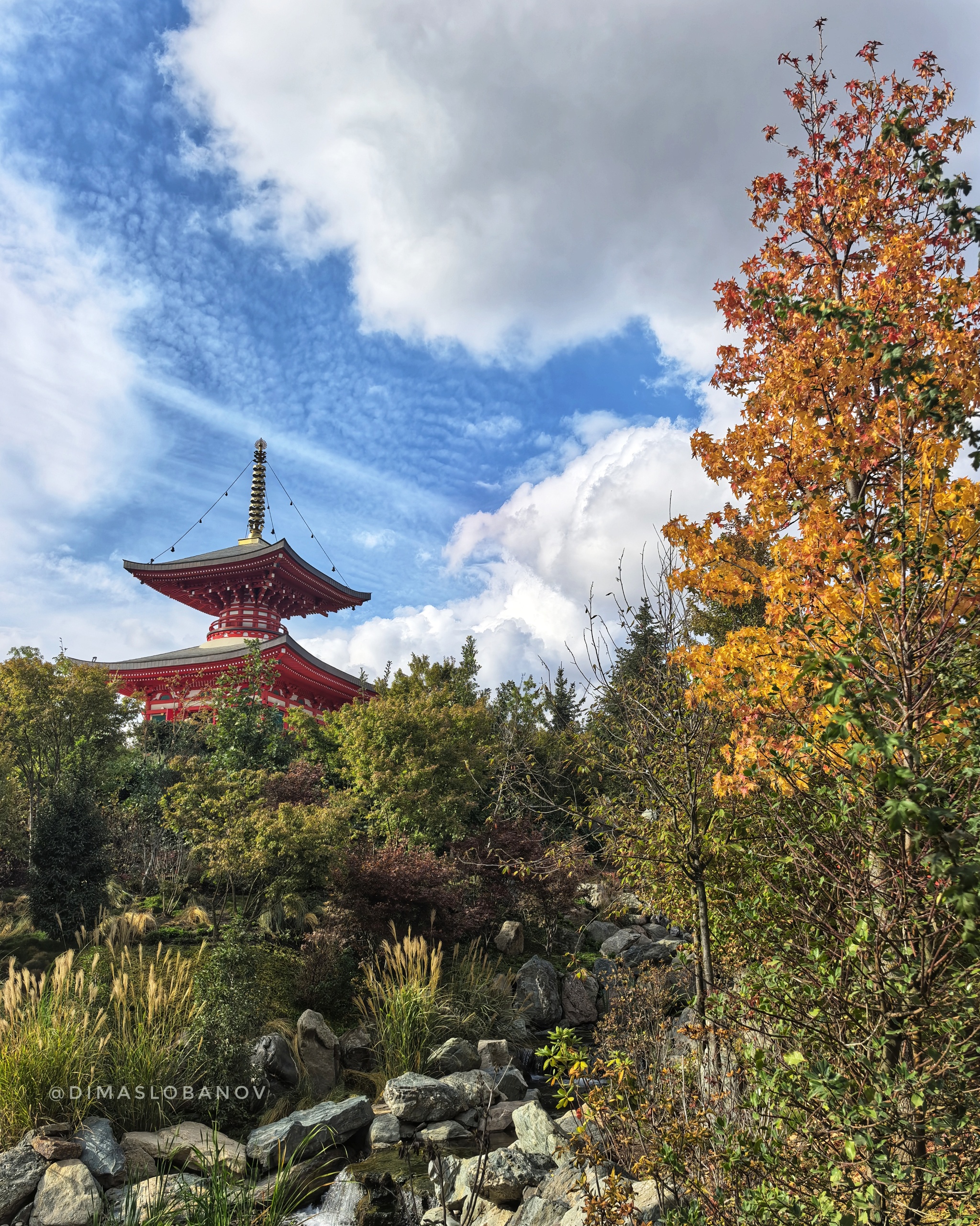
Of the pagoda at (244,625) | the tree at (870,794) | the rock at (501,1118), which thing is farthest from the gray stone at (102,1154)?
the pagoda at (244,625)

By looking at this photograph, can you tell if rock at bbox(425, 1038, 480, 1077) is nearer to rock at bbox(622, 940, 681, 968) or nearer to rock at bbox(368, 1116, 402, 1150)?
rock at bbox(368, 1116, 402, 1150)

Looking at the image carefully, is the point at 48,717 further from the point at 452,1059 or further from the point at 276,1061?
the point at 452,1059

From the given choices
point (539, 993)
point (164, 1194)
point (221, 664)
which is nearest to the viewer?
point (164, 1194)

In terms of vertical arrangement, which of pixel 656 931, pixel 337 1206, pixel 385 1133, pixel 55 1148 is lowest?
pixel 337 1206

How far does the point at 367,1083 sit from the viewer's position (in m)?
8.05

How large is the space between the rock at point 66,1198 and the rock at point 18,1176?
66mm

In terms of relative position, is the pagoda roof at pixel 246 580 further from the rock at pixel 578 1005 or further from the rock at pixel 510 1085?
the rock at pixel 510 1085

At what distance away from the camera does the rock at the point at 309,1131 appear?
19.3ft

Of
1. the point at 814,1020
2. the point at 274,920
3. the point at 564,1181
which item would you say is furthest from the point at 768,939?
the point at 274,920

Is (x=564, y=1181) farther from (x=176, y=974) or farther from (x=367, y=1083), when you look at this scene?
(x=176, y=974)

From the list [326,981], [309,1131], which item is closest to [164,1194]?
[309,1131]

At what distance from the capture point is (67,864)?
11.0 m

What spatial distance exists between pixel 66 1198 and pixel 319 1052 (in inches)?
131

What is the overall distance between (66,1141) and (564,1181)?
11.6ft
